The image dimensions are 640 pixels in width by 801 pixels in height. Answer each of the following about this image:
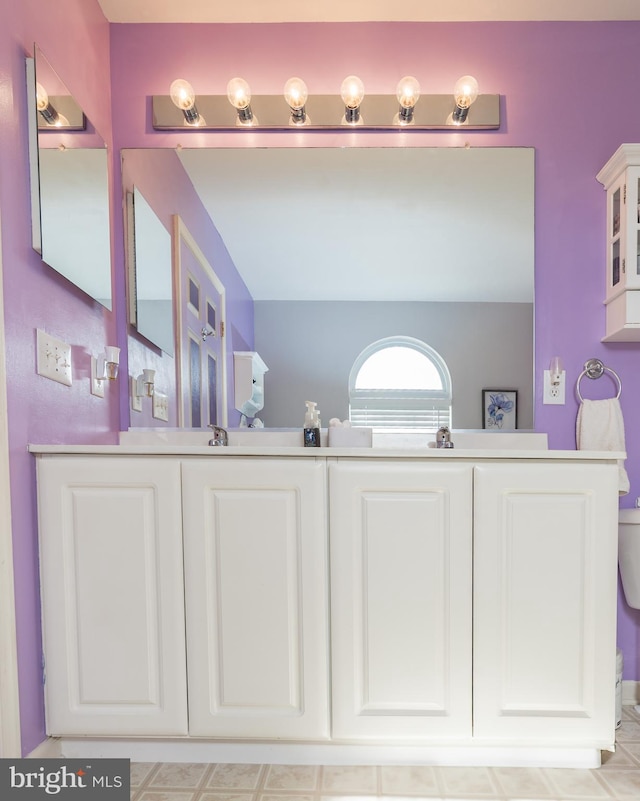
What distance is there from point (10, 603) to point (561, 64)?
240cm

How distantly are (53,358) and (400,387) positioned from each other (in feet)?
3.66

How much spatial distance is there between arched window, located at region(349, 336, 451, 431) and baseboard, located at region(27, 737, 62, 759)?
50.4 inches

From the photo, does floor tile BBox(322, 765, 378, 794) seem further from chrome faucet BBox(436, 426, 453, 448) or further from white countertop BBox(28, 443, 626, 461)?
chrome faucet BBox(436, 426, 453, 448)

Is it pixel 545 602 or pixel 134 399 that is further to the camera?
pixel 134 399

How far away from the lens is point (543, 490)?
1536 mm

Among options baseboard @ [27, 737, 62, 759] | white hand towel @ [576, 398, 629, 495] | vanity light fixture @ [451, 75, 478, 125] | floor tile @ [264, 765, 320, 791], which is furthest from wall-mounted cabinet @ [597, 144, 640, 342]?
baseboard @ [27, 737, 62, 759]

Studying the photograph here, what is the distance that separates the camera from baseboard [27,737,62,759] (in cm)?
150

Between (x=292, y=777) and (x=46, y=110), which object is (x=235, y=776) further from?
(x=46, y=110)

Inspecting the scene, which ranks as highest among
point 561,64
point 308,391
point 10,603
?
point 561,64

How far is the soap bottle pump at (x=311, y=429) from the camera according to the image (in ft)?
6.25

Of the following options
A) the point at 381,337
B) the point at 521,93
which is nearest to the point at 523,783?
the point at 381,337

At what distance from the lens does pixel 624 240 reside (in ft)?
6.36

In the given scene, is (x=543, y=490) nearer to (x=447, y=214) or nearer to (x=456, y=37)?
(x=447, y=214)

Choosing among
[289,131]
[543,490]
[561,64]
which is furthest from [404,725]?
[561,64]
